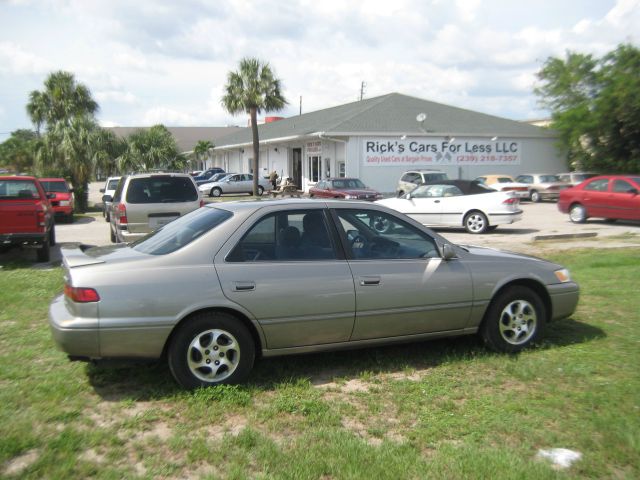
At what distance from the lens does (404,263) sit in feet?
16.5

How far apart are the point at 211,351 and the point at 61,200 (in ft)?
60.9

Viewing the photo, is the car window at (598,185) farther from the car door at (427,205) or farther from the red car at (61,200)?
the red car at (61,200)

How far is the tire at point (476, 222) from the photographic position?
50.8 ft

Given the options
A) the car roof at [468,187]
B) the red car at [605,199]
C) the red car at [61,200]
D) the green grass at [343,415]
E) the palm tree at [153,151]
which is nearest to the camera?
the green grass at [343,415]

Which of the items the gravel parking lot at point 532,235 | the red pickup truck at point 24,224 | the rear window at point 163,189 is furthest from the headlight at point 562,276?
the red pickup truck at point 24,224

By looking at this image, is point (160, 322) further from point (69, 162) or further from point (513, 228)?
point (69, 162)

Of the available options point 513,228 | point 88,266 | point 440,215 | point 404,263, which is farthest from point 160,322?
point 513,228

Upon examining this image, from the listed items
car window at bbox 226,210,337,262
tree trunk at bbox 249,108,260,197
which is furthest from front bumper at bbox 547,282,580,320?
tree trunk at bbox 249,108,260,197

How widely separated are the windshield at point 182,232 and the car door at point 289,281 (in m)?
0.33

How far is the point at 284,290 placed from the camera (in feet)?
14.9

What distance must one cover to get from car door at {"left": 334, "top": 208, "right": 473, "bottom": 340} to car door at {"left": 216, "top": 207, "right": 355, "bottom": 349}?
14cm

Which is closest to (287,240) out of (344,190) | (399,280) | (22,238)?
(399,280)

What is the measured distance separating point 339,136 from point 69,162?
43.6 feet

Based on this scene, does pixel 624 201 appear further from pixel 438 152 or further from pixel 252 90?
pixel 252 90
